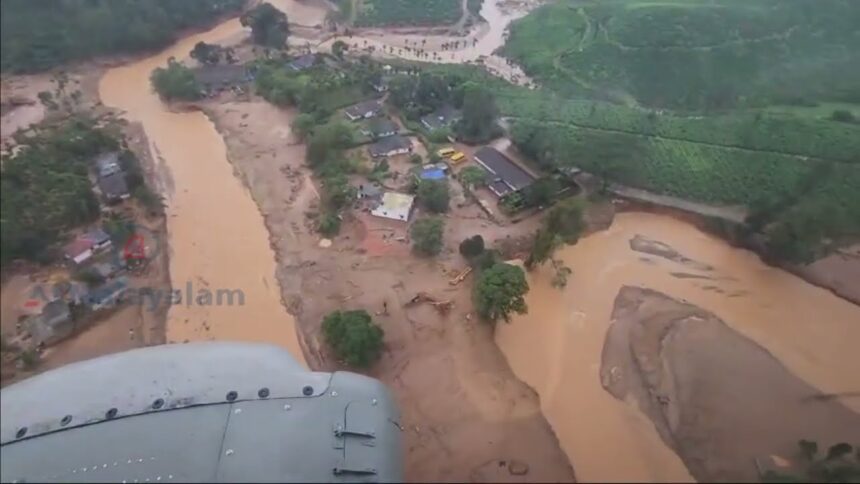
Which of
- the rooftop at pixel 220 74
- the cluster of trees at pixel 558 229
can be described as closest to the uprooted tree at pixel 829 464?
the cluster of trees at pixel 558 229

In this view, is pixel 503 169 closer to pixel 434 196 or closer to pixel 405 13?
pixel 434 196

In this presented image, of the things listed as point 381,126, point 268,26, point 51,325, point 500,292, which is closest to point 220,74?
point 268,26

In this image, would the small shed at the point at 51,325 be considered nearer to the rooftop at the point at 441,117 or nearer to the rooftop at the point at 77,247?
the rooftop at the point at 77,247

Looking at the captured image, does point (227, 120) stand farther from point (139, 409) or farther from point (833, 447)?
point (833, 447)

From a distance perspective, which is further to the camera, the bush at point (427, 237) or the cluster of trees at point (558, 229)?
the bush at point (427, 237)

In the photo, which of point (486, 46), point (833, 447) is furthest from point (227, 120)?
point (833, 447)

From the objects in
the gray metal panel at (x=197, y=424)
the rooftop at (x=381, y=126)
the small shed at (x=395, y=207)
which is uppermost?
the gray metal panel at (x=197, y=424)

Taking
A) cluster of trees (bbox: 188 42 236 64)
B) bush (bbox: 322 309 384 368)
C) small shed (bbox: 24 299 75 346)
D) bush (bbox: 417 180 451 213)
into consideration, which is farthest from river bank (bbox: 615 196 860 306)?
cluster of trees (bbox: 188 42 236 64)
